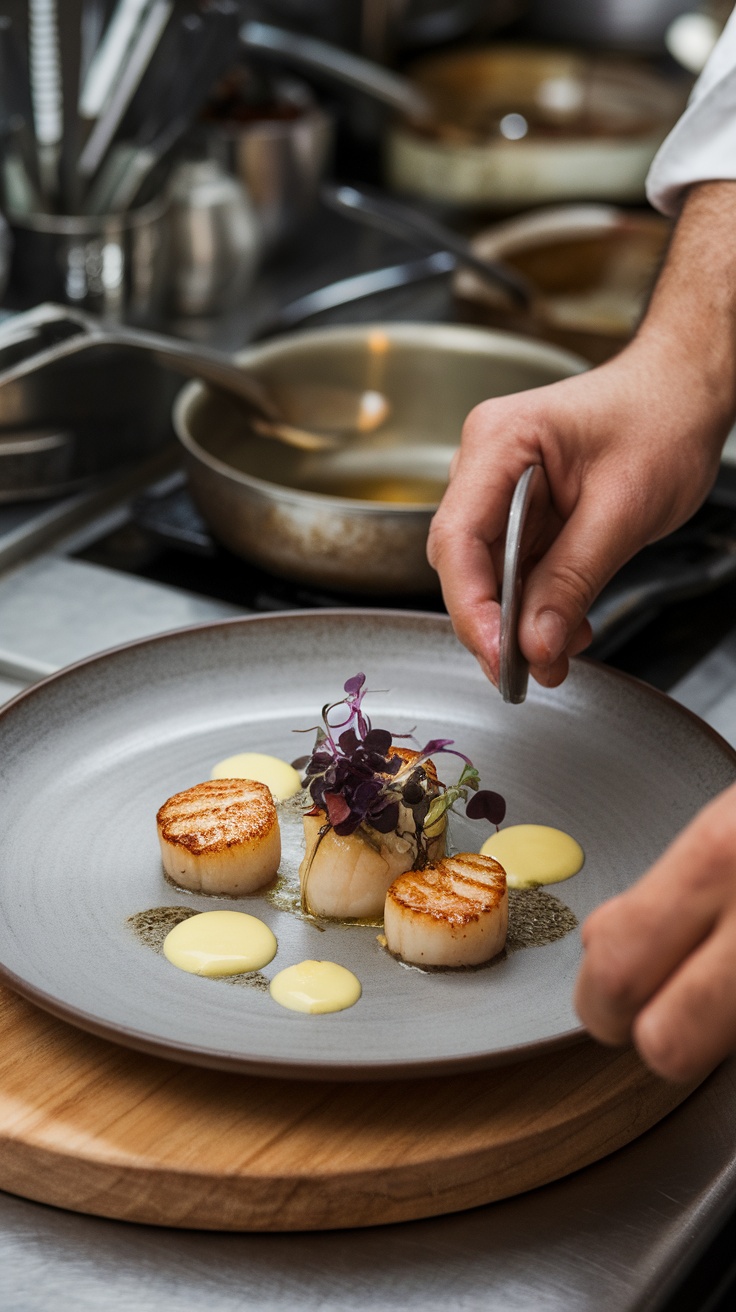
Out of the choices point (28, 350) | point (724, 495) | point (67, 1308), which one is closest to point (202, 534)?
point (28, 350)

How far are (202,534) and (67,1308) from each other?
31.3 inches

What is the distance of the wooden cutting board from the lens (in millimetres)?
771

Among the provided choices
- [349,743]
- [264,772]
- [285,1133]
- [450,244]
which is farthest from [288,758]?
[450,244]

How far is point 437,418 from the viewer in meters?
1.61

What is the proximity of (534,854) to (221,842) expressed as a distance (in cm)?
20

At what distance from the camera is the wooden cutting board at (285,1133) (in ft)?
2.53

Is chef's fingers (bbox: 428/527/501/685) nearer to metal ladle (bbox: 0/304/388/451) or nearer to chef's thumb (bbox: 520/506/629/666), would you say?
chef's thumb (bbox: 520/506/629/666)

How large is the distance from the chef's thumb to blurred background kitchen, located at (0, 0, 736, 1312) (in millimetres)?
204

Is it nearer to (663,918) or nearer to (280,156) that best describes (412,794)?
(663,918)

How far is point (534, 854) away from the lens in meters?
0.98

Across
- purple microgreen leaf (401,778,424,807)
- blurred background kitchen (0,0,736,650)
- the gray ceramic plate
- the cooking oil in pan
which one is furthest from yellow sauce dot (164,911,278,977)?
the cooking oil in pan

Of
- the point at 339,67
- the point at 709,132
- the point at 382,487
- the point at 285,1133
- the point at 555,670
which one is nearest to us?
the point at 285,1133

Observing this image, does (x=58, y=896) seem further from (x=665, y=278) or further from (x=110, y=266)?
(x=110, y=266)

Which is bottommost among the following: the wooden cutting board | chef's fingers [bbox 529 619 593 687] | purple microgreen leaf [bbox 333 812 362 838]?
the wooden cutting board
